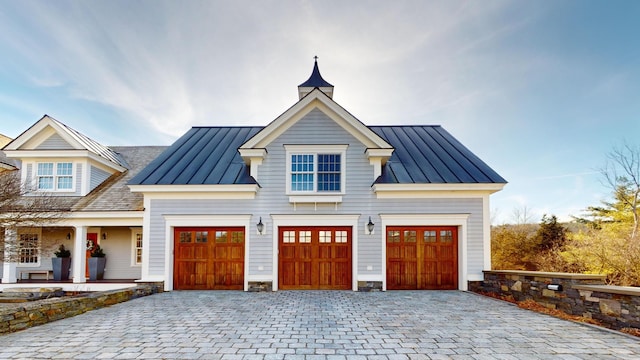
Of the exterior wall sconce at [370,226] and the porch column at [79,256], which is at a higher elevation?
the exterior wall sconce at [370,226]

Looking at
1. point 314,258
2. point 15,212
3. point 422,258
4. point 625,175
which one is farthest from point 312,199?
point 625,175

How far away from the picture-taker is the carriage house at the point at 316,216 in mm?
10461

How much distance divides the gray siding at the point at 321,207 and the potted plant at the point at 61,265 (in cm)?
463

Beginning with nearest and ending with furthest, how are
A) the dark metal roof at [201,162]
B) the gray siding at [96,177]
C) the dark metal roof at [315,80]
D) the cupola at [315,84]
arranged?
the dark metal roof at [201,162]
the gray siding at [96,177]
the cupola at [315,84]
the dark metal roof at [315,80]

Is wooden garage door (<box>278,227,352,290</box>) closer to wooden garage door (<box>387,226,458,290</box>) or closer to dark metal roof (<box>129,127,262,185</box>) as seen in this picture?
wooden garage door (<box>387,226,458,290</box>)

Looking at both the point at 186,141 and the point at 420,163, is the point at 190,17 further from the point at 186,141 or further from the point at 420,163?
the point at 420,163

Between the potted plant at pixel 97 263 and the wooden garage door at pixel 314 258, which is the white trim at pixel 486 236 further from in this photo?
the potted plant at pixel 97 263

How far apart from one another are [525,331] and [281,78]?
12.9 meters

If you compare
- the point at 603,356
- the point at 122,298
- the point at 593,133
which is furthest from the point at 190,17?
the point at 593,133

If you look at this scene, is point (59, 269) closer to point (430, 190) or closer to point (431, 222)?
point (431, 222)

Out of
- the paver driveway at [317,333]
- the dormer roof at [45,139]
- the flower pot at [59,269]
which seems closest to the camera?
the paver driveway at [317,333]

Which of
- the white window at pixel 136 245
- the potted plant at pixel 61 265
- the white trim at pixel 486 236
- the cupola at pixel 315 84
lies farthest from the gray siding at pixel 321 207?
the cupola at pixel 315 84

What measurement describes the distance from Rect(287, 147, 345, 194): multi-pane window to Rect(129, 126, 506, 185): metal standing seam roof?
55.6 inches

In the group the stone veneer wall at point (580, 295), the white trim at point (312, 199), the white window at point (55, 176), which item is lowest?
the stone veneer wall at point (580, 295)
